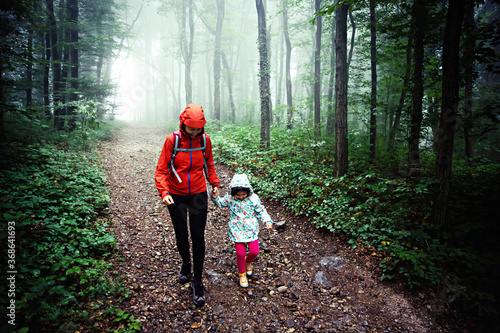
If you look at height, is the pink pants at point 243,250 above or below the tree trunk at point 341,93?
below

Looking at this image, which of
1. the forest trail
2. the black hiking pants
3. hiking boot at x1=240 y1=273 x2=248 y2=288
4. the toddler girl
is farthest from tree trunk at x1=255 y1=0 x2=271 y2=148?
the black hiking pants

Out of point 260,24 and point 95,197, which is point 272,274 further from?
point 260,24

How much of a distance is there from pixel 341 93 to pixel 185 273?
5.71 meters

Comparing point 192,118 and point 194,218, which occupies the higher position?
point 192,118

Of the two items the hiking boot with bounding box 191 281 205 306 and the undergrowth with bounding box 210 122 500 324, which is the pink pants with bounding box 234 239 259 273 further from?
the undergrowth with bounding box 210 122 500 324

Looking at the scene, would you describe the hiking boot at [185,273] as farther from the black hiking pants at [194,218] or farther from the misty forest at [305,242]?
the black hiking pants at [194,218]

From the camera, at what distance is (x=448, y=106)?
3584 millimetres

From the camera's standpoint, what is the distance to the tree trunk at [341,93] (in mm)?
5930

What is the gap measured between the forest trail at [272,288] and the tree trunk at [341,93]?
81.4 inches

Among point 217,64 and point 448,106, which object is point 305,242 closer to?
point 448,106

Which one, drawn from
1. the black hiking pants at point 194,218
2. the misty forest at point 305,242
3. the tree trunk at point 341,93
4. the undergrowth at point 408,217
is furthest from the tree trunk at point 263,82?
the black hiking pants at point 194,218

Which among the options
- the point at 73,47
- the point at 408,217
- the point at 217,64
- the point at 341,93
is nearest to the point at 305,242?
the point at 408,217

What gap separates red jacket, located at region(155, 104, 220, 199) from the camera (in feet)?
9.62

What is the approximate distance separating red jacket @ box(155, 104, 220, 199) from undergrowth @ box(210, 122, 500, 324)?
10.1 feet
